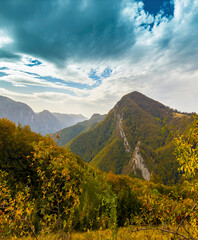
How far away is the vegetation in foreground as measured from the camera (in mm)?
4422

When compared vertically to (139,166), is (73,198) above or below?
above

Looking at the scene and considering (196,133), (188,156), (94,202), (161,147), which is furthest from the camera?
(161,147)

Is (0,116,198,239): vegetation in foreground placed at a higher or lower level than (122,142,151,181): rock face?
higher

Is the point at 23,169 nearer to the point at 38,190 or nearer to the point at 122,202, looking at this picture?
the point at 38,190

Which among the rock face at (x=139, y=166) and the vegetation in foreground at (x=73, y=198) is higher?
the vegetation in foreground at (x=73, y=198)

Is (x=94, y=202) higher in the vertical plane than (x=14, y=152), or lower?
lower

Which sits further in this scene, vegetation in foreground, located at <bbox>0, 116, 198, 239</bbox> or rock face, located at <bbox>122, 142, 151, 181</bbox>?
rock face, located at <bbox>122, 142, 151, 181</bbox>

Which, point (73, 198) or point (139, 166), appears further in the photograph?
point (139, 166)

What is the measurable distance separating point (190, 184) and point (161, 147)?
21513 centimetres

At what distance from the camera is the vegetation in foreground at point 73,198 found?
442cm

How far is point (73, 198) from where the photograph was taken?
633cm

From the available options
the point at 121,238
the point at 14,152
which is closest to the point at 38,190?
the point at 14,152

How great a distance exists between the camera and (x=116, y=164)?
179m

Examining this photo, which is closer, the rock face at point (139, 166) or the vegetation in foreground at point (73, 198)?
the vegetation in foreground at point (73, 198)
